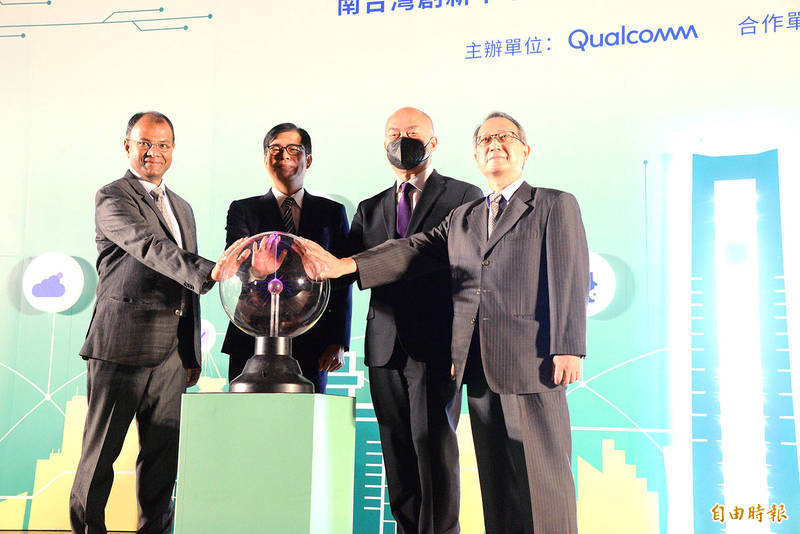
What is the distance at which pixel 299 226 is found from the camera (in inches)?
131

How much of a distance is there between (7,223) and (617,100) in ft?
11.1

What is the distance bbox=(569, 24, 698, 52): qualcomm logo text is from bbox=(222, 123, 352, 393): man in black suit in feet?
5.35

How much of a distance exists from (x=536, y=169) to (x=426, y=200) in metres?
1.07

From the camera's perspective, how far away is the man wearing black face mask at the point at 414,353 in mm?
2994

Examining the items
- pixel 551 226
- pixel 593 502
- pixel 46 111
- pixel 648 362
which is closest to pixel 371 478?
pixel 593 502

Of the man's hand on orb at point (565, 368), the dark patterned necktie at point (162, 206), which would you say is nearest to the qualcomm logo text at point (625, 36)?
the man's hand on orb at point (565, 368)

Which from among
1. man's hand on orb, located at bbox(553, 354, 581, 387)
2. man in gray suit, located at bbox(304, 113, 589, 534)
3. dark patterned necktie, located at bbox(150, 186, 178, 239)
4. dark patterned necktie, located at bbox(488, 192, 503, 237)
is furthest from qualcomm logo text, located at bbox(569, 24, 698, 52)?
dark patterned necktie, located at bbox(150, 186, 178, 239)

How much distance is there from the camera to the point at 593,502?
3889 millimetres

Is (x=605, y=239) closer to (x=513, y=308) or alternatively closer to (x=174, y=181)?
(x=513, y=308)

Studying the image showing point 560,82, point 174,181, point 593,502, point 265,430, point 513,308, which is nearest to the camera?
point 265,430

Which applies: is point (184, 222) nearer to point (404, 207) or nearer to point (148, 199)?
point (148, 199)

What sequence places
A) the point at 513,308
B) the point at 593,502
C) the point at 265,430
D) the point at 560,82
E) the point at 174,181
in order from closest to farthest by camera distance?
the point at 265,430 → the point at 513,308 → the point at 593,502 → the point at 560,82 → the point at 174,181

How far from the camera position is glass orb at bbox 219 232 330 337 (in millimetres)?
2398

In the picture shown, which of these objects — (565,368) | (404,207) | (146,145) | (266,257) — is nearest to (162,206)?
(146,145)
